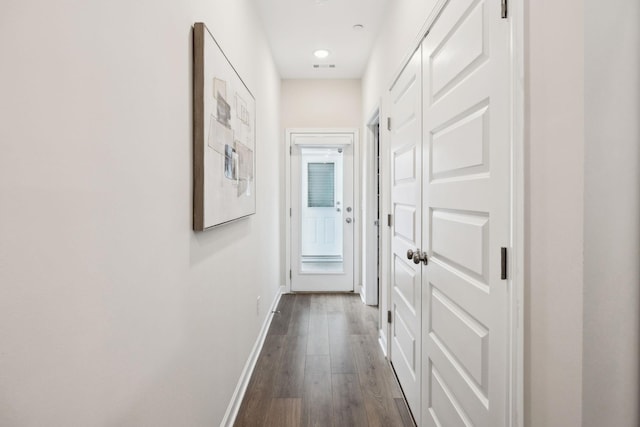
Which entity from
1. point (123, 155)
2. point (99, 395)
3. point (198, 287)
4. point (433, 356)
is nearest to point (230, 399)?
point (198, 287)

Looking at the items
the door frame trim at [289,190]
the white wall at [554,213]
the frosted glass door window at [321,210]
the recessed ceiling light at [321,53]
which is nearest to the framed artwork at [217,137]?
the white wall at [554,213]

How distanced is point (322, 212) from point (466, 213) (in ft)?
10.2

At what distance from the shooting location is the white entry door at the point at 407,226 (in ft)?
5.84

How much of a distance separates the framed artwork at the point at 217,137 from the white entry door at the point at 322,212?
210cm

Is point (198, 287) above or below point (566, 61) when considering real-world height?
below

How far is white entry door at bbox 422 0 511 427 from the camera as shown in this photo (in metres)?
1.00

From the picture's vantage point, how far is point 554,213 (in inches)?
31.1

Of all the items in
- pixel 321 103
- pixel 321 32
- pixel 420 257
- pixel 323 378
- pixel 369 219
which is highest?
pixel 321 32

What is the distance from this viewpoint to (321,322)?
3.29 meters

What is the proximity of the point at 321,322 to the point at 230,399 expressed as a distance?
5.10 feet

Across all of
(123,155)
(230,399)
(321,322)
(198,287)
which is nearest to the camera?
(123,155)

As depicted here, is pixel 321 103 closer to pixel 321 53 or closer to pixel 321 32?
pixel 321 53

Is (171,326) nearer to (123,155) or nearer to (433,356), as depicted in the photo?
(123,155)

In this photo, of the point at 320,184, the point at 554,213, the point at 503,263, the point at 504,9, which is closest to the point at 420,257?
the point at 503,263
